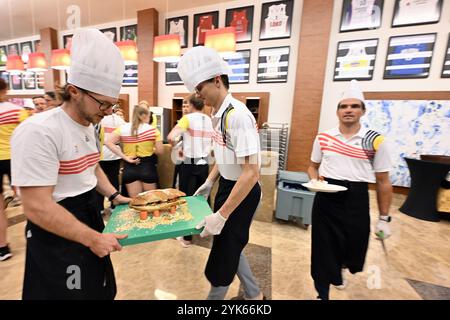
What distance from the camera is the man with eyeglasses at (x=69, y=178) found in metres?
0.79

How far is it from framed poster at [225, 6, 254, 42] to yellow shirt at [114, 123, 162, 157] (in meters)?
3.88

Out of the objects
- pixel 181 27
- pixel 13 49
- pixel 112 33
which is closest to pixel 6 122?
pixel 181 27

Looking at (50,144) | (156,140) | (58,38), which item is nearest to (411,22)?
(156,140)

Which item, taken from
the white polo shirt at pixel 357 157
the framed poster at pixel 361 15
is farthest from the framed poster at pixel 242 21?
the white polo shirt at pixel 357 157

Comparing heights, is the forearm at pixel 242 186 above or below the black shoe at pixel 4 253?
above

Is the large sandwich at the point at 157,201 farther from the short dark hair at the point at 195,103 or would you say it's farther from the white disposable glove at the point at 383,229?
the white disposable glove at the point at 383,229

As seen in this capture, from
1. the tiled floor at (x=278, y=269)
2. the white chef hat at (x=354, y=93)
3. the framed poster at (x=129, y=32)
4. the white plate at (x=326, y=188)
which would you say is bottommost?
the tiled floor at (x=278, y=269)

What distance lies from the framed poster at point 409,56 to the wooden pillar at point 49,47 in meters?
9.33

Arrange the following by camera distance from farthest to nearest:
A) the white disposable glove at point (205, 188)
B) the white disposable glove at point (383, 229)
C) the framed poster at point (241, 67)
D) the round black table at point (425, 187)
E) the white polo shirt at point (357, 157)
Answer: the framed poster at point (241, 67), the round black table at point (425, 187), the white disposable glove at point (205, 188), the white disposable glove at point (383, 229), the white polo shirt at point (357, 157)

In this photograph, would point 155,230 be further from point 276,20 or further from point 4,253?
point 276,20

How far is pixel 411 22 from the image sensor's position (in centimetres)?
398

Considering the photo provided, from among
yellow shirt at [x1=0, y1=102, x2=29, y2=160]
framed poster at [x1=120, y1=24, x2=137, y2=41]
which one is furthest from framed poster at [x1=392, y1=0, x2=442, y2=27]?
framed poster at [x1=120, y1=24, x2=137, y2=41]

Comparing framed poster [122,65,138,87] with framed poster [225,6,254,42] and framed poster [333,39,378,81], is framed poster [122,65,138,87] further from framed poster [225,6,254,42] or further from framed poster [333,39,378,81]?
framed poster [333,39,378,81]
